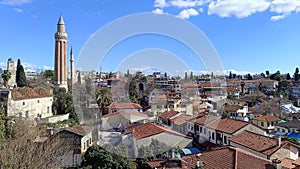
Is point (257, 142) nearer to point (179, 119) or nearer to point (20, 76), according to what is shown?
point (179, 119)

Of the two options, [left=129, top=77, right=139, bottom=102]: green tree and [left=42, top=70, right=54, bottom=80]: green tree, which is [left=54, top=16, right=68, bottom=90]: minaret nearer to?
[left=42, top=70, right=54, bottom=80]: green tree

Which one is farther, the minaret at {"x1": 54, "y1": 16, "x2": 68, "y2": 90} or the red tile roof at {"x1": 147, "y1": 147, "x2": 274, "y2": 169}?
the minaret at {"x1": 54, "y1": 16, "x2": 68, "y2": 90}

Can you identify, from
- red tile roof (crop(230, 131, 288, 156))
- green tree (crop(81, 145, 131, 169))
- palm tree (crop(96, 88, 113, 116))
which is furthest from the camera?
palm tree (crop(96, 88, 113, 116))

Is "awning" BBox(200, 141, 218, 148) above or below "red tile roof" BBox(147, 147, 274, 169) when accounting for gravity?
below

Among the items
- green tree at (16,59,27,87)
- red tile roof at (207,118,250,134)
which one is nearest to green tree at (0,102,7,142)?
red tile roof at (207,118,250,134)

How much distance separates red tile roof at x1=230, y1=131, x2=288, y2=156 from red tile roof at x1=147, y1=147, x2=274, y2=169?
194cm

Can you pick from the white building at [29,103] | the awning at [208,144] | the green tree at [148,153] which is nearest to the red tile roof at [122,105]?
the green tree at [148,153]

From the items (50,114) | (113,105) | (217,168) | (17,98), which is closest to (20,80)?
(50,114)

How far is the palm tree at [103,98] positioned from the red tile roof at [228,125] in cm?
367

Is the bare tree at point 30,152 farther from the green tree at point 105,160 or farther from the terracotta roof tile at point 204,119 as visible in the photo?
the terracotta roof tile at point 204,119

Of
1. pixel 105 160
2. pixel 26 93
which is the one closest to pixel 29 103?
pixel 26 93

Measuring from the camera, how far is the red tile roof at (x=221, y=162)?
185 inches

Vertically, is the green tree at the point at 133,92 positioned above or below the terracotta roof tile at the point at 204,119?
above

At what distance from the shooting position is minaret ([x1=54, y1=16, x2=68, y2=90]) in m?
19.4
